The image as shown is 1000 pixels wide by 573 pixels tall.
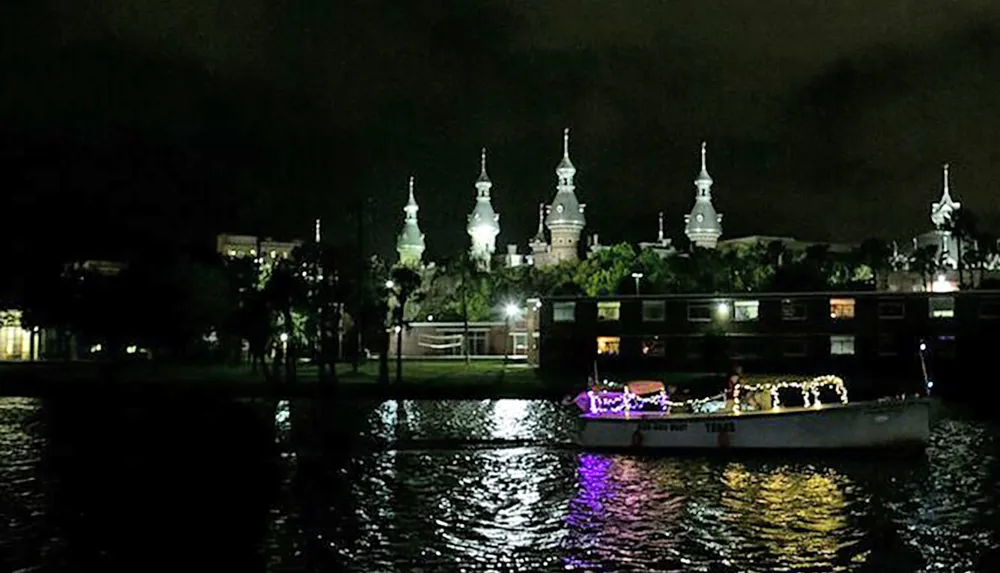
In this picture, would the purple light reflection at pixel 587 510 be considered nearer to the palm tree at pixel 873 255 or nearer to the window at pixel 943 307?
the window at pixel 943 307

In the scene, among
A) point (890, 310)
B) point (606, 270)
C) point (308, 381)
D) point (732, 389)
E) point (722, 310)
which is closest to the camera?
point (732, 389)

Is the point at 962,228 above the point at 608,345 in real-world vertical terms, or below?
above

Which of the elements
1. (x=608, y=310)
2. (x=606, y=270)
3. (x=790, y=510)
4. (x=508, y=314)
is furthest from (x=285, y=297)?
(x=606, y=270)

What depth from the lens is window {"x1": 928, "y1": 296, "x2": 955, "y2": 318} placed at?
80.7 m

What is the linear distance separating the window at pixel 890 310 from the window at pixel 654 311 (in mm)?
15835

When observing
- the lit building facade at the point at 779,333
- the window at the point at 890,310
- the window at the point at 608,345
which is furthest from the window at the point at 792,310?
the window at the point at 608,345

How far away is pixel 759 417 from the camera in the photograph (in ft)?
128

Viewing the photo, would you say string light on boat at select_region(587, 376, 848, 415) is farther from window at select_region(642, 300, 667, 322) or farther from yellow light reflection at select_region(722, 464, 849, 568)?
window at select_region(642, 300, 667, 322)

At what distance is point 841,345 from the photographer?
83.2 m

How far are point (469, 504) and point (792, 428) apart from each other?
1422 centimetres

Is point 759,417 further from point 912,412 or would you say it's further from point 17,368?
point 17,368

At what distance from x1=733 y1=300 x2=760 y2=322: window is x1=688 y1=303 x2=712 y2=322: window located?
6.42 feet

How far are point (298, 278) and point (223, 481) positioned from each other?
56.0 meters

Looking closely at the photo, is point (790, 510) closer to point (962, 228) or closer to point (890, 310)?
point (890, 310)
